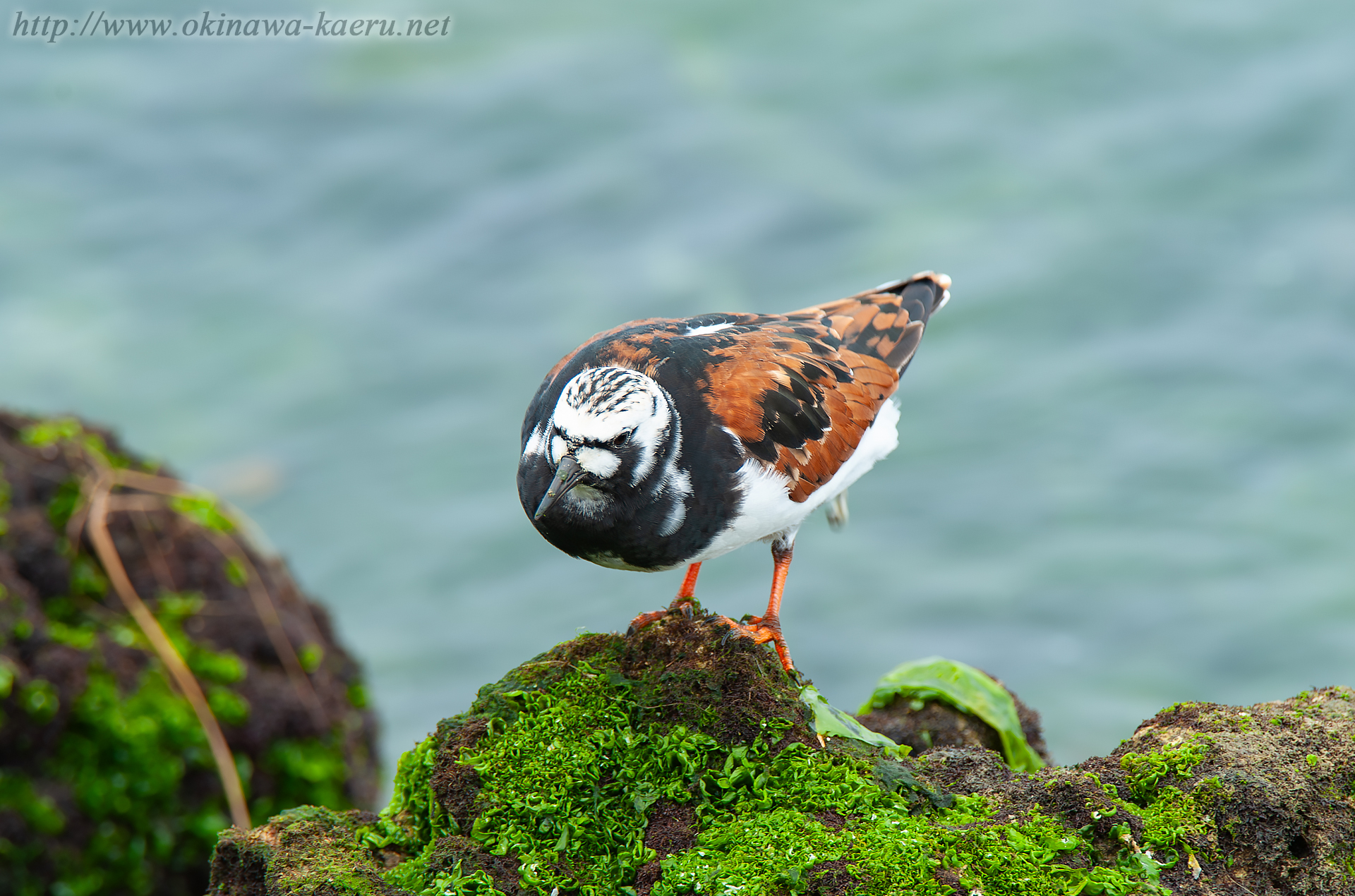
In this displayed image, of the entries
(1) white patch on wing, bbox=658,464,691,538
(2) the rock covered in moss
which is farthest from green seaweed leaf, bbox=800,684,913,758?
(2) the rock covered in moss

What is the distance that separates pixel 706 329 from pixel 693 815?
2.80m

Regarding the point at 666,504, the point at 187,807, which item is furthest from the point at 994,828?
the point at 187,807

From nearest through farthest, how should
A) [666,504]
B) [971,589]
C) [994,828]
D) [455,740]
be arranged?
[994,828]
[455,740]
[666,504]
[971,589]

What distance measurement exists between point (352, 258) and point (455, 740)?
12.5 metres

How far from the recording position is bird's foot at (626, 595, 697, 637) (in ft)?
17.0

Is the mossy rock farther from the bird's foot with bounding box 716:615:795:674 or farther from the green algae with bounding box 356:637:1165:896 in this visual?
the bird's foot with bounding box 716:615:795:674

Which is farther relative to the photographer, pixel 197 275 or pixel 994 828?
pixel 197 275

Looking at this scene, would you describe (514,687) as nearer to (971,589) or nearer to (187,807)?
(187,807)

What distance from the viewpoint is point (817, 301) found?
46.0 ft

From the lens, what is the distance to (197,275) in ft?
53.6

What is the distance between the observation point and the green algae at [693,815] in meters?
4.10

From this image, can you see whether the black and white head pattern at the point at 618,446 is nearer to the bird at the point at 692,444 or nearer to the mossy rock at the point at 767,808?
the bird at the point at 692,444

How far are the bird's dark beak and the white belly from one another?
697 millimetres

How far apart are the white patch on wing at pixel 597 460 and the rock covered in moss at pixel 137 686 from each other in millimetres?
4000
